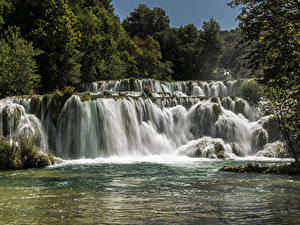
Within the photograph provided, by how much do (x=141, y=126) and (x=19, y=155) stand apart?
436 inches

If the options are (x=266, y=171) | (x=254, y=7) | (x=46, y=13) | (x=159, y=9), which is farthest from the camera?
(x=159, y=9)

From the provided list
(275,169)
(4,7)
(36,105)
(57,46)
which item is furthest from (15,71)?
(275,169)

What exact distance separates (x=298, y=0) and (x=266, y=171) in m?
6.87

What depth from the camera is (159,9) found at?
72938 mm

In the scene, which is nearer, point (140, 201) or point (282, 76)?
point (140, 201)

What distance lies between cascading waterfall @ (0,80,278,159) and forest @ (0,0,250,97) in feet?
19.0

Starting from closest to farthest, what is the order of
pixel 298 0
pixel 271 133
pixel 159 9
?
pixel 298 0 < pixel 271 133 < pixel 159 9

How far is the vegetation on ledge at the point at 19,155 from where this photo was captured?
15.0m

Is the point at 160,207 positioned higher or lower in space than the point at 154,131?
lower

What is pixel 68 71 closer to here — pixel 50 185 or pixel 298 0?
pixel 50 185

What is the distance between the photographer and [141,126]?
978 inches

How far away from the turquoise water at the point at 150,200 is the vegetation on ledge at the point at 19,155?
4039 mm

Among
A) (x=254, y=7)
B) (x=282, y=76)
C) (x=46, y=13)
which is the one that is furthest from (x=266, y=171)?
(x=46, y=13)

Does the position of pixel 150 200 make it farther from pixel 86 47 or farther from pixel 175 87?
pixel 86 47
